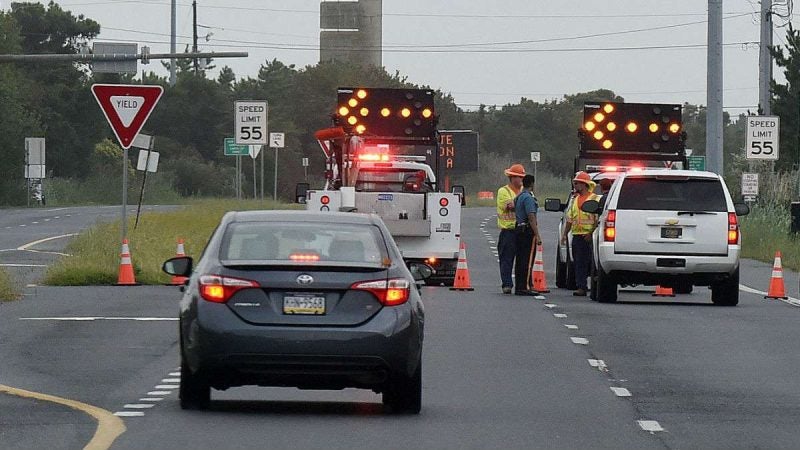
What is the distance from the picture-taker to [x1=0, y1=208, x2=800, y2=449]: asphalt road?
11883mm

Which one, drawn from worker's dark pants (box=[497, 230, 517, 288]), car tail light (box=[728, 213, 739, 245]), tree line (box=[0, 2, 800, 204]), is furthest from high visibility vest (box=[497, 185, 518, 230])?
tree line (box=[0, 2, 800, 204])

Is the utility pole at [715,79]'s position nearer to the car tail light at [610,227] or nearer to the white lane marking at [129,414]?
the car tail light at [610,227]

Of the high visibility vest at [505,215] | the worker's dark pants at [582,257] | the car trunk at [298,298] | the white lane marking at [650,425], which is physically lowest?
the white lane marking at [650,425]

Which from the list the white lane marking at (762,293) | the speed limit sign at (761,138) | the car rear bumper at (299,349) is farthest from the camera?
the speed limit sign at (761,138)

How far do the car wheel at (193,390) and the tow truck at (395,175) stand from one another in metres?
15.5

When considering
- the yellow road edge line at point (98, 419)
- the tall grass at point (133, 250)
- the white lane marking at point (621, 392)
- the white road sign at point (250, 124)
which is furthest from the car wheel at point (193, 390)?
the white road sign at point (250, 124)

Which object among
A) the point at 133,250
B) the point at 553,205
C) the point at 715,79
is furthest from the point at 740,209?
the point at 715,79

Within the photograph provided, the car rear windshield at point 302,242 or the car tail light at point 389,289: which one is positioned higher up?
the car rear windshield at point 302,242

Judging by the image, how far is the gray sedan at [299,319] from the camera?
485 inches

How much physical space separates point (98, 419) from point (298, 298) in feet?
5.05

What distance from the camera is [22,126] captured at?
85625 mm

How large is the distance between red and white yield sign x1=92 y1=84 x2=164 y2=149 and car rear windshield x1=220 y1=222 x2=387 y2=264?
15.2 meters

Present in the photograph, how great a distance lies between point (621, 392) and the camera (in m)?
14.7

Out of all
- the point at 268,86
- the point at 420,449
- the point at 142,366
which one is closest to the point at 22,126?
the point at 268,86
